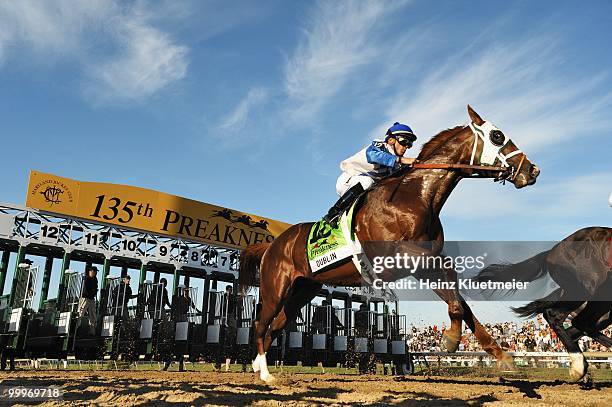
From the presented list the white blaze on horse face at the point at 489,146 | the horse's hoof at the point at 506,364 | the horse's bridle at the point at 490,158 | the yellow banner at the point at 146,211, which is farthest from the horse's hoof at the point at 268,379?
the yellow banner at the point at 146,211

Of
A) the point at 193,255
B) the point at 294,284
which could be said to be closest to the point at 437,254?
the point at 294,284

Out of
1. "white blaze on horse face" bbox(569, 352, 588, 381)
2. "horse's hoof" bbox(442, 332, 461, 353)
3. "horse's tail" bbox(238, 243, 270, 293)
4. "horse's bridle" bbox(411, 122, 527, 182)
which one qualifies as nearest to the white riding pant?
"horse's bridle" bbox(411, 122, 527, 182)

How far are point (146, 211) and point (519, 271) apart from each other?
13.8 m

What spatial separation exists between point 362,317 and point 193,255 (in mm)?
7456

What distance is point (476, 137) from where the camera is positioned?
17.0 ft

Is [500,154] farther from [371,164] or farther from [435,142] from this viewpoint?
[371,164]

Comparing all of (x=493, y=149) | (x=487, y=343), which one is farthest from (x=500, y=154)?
(x=487, y=343)

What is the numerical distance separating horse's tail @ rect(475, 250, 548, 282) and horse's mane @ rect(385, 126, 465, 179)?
3137 mm

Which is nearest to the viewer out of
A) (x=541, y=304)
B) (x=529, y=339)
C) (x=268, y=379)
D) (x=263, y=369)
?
(x=268, y=379)

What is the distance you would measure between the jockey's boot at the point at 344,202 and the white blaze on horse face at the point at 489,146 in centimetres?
128

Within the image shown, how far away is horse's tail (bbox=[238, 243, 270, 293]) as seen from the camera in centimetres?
794

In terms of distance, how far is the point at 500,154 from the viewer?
5.02m

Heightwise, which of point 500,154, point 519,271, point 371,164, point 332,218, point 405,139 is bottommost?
point 519,271

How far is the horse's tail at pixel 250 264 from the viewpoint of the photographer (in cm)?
794
